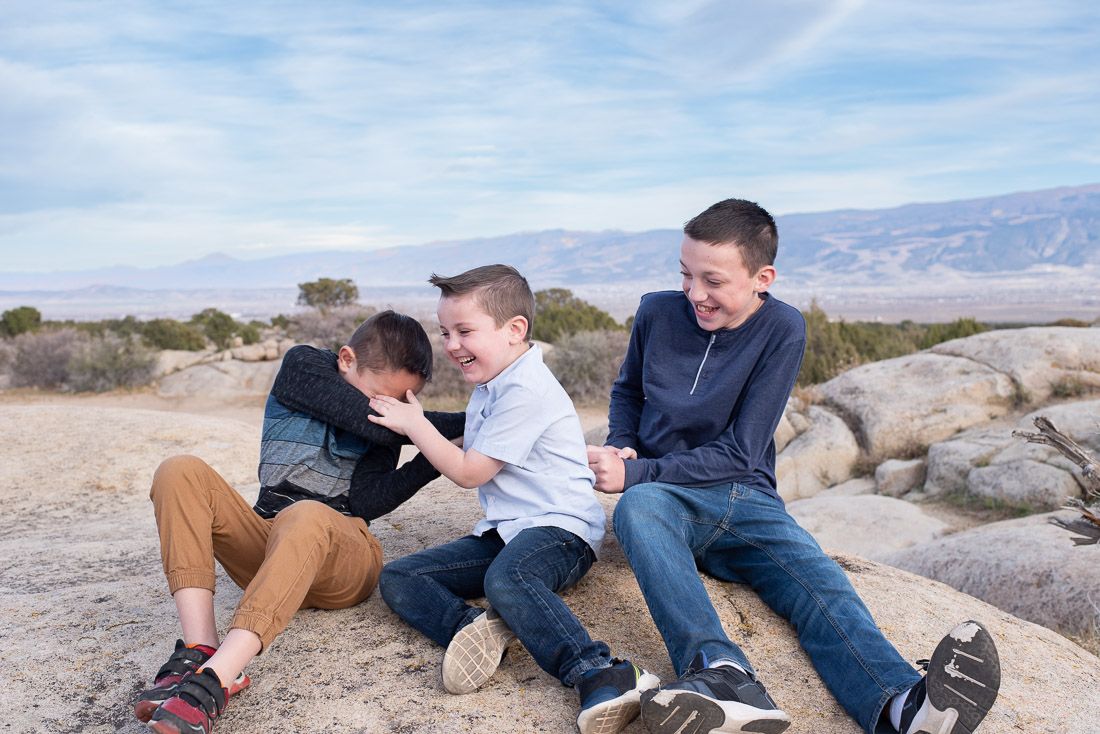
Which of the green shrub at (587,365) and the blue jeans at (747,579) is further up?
the blue jeans at (747,579)

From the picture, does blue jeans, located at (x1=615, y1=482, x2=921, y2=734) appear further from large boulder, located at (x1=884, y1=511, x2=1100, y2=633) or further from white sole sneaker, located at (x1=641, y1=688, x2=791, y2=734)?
large boulder, located at (x1=884, y1=511, x2=1100, y2=633)

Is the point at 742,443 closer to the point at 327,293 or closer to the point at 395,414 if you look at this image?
the point at 395,414

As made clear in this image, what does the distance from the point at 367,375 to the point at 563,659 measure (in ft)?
4.07

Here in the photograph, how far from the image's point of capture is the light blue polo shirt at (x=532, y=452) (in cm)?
298

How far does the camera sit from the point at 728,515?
10.4ft

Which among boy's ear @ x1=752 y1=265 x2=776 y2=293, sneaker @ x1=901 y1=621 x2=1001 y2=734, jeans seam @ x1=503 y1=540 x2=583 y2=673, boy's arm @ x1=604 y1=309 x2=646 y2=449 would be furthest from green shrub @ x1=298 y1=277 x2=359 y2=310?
sneaker @ x1=901 y1=621 x2=1001 y2=734

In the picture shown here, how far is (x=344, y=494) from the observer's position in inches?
131

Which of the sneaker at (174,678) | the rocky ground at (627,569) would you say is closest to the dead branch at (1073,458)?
the rocky ground at (627,569)

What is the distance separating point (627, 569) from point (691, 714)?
4.11 feet

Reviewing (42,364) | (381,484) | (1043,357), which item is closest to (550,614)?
(381,484)

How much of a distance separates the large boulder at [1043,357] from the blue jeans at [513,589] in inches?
331

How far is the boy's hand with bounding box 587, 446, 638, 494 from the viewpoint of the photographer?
10.4 ft

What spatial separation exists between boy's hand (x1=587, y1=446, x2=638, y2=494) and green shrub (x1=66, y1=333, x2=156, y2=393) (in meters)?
17.7

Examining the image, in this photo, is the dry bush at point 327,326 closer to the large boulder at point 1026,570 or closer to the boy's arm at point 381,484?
the large boulder at point 1026,570
